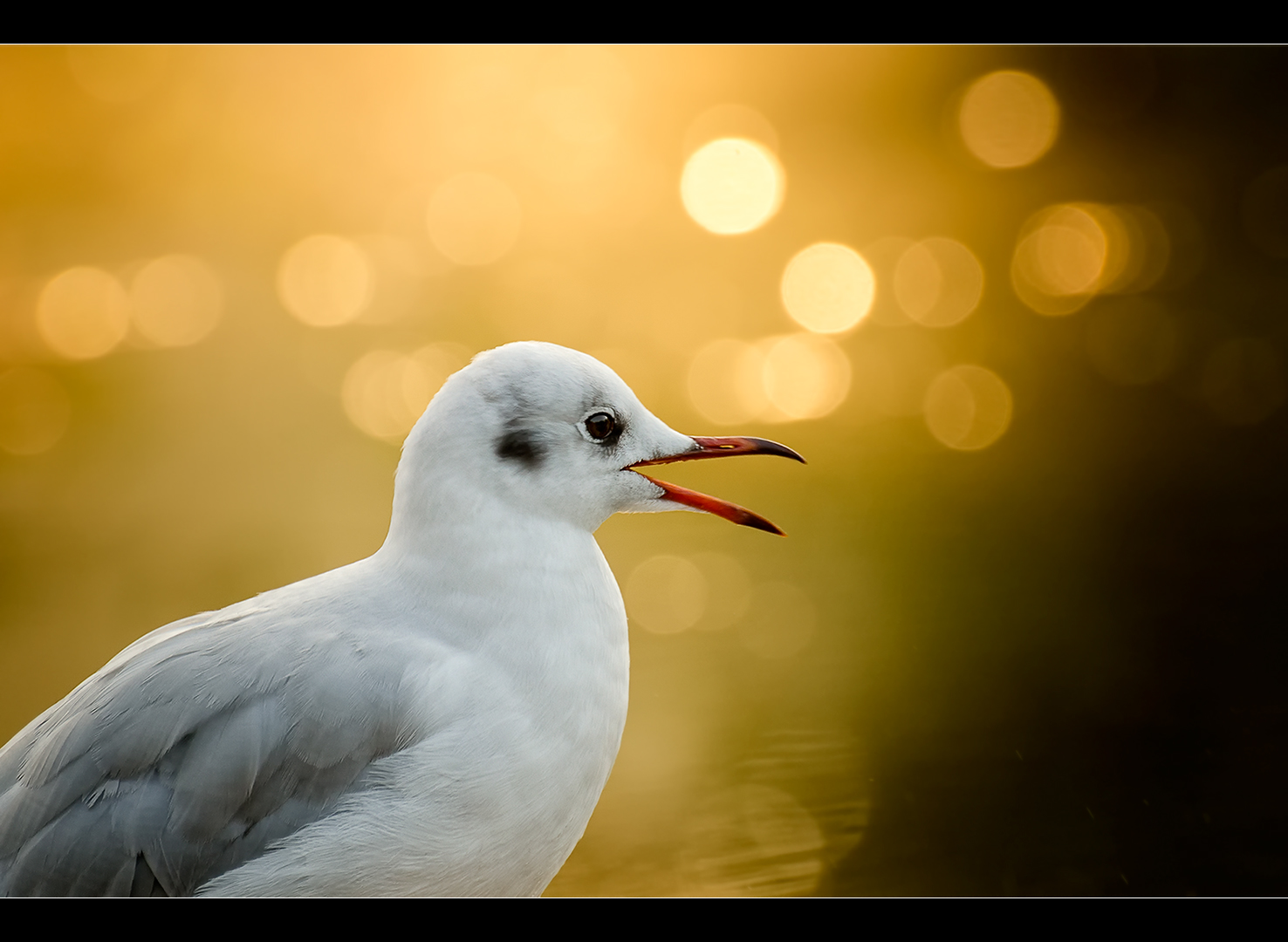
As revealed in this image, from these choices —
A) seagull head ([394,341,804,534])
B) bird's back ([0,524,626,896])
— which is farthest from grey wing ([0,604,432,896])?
seagull head ([394,341,804,534])

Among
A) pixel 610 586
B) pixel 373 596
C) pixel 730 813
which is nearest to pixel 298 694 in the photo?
pixel 373 596

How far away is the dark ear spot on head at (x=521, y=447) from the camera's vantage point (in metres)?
1.05

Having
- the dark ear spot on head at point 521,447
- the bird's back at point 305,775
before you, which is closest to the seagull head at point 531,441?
the dark ear spot on head at point 521,447

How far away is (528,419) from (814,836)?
1.09 meters

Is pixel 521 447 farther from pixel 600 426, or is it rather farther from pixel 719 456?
pixel 719 456

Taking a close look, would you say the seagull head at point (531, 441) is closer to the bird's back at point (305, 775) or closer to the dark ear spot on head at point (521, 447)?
the dark ear spot on head at point (521, 447)

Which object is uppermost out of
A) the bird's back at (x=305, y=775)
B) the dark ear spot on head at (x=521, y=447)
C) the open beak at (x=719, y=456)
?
the dark ear spot on head at (x=521, y=447)

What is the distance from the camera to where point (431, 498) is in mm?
1058

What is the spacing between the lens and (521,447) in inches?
41.4

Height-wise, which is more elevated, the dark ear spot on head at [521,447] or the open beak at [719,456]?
the dark ear spot on head at [521,447]

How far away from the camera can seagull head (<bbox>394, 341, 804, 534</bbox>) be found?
1047mm

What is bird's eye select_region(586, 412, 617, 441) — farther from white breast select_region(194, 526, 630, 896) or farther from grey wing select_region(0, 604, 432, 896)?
grey wing select_region(0, 604, 432, 896)

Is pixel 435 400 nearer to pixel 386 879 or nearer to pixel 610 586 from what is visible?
pixel 610 586

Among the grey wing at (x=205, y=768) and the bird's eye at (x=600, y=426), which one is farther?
the bird's eye at (x=600, y=426)
